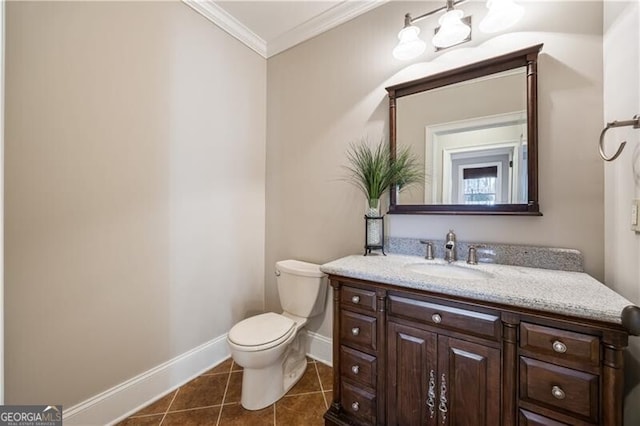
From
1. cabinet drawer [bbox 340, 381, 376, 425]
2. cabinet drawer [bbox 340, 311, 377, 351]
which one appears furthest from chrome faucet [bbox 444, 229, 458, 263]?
cabinet drawer [bbox 340, 381, 376, 425]

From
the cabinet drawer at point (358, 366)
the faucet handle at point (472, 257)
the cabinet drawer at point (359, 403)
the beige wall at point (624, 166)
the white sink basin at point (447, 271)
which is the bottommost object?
the cabinet drawer at point (359, 403)

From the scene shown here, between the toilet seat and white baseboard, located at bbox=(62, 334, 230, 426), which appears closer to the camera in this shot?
white baseboard, located at bbox=(62, 334, 230, 426)

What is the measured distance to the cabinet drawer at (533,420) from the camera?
85 centimetres

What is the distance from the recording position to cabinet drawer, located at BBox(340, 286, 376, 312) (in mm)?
1224

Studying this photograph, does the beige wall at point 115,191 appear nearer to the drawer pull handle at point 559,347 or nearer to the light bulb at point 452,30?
the light bulb at point 452,30

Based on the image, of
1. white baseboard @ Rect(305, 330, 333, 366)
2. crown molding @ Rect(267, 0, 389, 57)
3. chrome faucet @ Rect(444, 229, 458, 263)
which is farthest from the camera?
white baseboard @ Rect(305, 330, 333, 366)

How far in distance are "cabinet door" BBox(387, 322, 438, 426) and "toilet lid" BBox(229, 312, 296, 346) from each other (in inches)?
26.8

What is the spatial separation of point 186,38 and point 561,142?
232cm

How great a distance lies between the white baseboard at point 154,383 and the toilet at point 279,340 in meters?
0.19

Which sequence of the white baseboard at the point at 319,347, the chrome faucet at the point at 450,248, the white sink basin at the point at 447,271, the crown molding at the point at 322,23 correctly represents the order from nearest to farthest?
the white sink basin at the point at 447,271 < the chrome faucet at the point at 450,248 < the crown molding at the point at 322,23 < the white baseboard at the point at 319,347

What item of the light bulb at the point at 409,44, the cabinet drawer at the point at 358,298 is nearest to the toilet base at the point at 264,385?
the cabinet drawer at the point at 358,298

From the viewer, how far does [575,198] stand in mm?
1202

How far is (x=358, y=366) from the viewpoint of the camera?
1.27 m

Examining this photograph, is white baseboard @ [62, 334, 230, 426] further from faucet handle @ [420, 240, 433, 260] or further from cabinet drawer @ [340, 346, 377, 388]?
faucet handle @ [420, 240, 433, 260]
